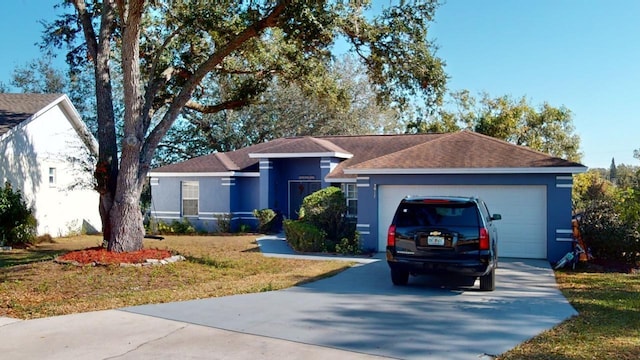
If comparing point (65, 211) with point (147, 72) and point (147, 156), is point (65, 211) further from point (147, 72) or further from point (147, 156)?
point (147, 156)

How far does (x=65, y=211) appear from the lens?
2541cm

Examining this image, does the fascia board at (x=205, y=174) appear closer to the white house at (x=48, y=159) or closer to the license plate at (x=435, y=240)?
the white house at (x=48, y=159)

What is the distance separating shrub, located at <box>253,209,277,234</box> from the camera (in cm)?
2498

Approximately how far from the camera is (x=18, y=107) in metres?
24.1

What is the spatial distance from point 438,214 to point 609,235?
6.23 meters

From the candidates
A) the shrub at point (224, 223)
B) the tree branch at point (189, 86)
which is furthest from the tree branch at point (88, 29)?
the shrub at point (224, 223)

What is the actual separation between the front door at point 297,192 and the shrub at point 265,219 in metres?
1.30

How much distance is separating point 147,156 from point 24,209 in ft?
27.1

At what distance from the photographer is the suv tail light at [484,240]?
10.3 meters

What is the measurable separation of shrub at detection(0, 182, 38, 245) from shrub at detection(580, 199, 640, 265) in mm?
18372

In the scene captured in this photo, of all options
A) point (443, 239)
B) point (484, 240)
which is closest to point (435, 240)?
point (443, 239)

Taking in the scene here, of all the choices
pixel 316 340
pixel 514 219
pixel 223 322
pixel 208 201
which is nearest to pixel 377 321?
pixel 316 340

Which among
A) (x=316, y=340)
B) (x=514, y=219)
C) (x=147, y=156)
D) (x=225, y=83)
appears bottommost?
(x=316, y=340)

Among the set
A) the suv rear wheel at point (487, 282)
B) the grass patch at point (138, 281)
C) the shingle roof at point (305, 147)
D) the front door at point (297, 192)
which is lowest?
the grass patch at point (138, 281)
